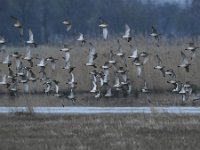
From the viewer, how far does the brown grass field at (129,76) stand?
83.4 ft

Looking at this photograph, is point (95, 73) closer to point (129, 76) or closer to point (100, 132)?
point (129, 76)

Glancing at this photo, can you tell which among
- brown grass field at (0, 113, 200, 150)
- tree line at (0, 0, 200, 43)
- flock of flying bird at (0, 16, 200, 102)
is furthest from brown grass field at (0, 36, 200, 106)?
tree line at (0, 0, 200, 43)

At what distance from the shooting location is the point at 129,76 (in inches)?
1145

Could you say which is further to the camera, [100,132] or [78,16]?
[78,16]

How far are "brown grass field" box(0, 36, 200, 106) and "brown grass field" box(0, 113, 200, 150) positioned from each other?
5364 millimetres

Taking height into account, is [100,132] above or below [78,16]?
below

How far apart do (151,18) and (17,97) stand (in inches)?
2425

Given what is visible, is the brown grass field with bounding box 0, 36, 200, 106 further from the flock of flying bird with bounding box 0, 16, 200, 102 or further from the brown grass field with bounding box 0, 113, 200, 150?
the brown grass field with bounding box 0, 113, 200, 150

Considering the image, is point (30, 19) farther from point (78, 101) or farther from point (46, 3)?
point (78, 101)

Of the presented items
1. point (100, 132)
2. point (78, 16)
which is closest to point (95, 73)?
point (100, 132)

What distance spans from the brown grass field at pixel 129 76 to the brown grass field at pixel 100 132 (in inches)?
211

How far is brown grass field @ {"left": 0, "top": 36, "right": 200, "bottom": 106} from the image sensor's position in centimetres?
2541

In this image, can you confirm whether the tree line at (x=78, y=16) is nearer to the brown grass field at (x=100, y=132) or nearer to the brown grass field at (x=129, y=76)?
the brown grass field at (x=129, y=76)

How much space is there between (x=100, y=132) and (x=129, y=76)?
13.8 m
